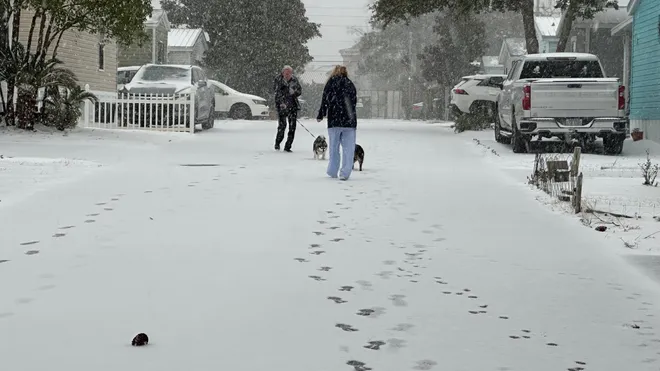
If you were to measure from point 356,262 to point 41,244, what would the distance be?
2682 millimetres

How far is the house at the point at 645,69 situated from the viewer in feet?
83.5

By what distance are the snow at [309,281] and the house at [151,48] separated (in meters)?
34.7

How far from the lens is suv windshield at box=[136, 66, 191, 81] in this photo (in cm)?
2929

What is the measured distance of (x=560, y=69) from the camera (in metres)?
22.1

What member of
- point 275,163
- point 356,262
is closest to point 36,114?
point 275,163

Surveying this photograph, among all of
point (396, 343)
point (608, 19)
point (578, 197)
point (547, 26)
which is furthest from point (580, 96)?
point (547, 26)

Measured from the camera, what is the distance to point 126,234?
9.19m

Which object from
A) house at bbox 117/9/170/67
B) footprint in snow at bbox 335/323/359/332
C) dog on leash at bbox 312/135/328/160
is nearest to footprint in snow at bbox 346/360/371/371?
footprint in snow at bbox 335/323/359/332

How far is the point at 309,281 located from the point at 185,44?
4881 cm

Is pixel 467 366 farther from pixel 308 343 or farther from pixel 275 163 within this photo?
pixel 275 163

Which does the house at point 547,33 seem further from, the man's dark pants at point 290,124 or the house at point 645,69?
the man's dark pants at point 290,124

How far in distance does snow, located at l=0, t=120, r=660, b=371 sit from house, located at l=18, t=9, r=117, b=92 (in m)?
17.9

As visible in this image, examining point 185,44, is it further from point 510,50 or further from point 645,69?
point 645,69

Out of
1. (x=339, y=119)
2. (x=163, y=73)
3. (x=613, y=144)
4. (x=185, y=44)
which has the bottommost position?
(x=613, y=144)
